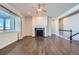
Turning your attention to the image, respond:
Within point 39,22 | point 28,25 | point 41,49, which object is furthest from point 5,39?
point 28,25

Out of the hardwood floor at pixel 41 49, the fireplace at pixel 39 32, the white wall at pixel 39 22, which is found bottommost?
the hardwood floor at pixel 41 49

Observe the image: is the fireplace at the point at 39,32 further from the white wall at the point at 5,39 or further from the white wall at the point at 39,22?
the white wall at the point at 5,39

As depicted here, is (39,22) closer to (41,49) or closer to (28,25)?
(28,25)

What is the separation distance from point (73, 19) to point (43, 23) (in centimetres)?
431

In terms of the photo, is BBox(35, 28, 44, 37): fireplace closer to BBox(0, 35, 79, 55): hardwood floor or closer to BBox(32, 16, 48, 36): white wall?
BBox(32, 16, 48, 36): white wall

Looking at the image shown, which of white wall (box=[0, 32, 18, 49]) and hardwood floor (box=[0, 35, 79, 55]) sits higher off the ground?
white wall (box=[0, 32, 18, 49])

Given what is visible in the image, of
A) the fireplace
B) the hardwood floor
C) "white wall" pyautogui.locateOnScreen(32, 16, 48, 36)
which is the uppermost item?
"white wall" pyautogui.locateOnScreen(32, 16, 48, 36)

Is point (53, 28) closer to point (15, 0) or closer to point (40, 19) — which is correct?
point (40, 19)

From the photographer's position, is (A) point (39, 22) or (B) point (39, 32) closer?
(A) point (39, 22)

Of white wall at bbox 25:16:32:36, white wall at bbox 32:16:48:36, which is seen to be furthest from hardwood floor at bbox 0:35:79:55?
white wall at bbox 25:16:32:36

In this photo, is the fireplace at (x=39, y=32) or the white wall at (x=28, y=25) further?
the white wall at (x=28, y=25)

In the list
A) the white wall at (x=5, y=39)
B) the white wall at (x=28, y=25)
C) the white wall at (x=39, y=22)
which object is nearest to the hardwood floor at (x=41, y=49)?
the white wall at (x=5, y=39)

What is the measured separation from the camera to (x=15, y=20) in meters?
10.9
